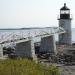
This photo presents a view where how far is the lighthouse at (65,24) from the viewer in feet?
188

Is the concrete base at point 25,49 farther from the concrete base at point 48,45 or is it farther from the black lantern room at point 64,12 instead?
the black lantern room at point 64,12

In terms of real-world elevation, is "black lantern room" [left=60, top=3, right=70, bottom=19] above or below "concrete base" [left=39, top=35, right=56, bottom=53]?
above

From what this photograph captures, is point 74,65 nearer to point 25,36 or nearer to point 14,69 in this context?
point 25,36

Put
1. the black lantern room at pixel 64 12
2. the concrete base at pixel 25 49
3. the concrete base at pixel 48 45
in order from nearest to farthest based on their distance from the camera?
the concrete base at pixel 25 49 → the concrete base at pixel 48 45 → the black lantern room at pixel 64 12

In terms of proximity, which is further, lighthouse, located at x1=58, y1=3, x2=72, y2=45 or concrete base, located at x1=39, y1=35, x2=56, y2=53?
lighthouse, located at x1=58, y1=3, x2=72, y2=45

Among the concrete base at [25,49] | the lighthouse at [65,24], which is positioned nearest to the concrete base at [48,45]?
the lighthouse at [65,24]

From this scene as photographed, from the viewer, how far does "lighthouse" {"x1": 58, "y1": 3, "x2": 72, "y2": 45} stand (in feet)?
188

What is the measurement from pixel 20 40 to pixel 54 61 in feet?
21.5

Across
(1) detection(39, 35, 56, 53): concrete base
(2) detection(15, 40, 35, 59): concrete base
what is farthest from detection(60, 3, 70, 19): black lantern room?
(2) detection(15, 40, 35, 59): concrete base

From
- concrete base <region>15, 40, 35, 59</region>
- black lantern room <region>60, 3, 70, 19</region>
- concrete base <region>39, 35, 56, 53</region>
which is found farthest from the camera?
black lantern room <region>60, 3, 70, 19</region>

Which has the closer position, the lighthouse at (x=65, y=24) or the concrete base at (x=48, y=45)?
the concrete base at (x=48, y=45)

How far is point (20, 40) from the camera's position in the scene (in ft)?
113

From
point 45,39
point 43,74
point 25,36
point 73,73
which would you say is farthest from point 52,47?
point 43,74

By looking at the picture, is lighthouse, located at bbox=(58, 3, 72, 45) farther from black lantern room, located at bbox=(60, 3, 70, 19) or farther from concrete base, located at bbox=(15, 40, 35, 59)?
concrete base, located at bbox=(15, 40, 35, 59)
